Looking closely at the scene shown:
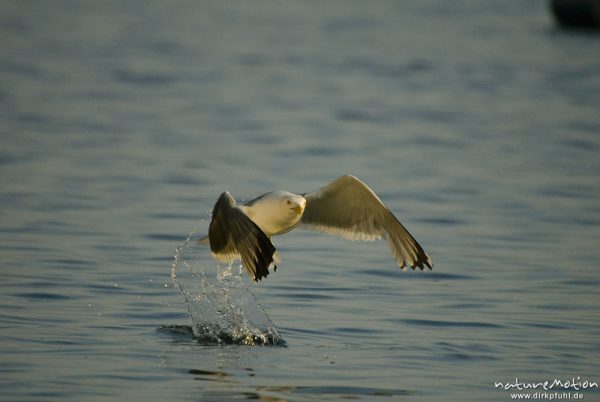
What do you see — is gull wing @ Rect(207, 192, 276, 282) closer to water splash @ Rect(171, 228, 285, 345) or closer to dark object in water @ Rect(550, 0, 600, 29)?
water splash @ Rect(171, 228, 285, 345)

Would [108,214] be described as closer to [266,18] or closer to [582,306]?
[582,306]

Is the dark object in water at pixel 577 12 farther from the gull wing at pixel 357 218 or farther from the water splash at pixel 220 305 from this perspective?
the gull wing at pixel 357 218

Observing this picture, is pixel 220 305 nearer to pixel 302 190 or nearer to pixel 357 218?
pixel 357 218

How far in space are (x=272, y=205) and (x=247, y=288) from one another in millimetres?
1586

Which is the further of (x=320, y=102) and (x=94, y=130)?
(x=320, y=102)

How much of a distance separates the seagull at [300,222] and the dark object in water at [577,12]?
21.4 m

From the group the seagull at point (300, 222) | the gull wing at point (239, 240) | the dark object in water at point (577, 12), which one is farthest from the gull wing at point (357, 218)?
the dark object in water at point (577, 12)

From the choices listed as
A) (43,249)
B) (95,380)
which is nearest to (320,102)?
(43,249)

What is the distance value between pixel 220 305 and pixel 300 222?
3.37 feet

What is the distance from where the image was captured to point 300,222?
10.5 meters

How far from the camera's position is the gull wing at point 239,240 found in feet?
28.5

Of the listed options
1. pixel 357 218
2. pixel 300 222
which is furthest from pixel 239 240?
pixel 357 218

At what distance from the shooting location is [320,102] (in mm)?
26641

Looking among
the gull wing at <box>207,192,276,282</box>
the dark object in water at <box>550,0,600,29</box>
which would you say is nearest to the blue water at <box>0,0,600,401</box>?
the dark object in water at <box>550,0,600,29</box>
